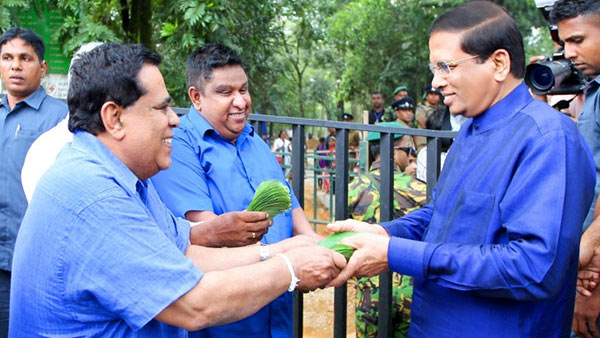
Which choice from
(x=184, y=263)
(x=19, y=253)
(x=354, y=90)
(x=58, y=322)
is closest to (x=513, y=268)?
(x=184, y=263)

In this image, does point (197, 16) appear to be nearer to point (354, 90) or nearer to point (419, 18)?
point (419, 18)

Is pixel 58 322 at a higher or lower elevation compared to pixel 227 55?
lower

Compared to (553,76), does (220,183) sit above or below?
below

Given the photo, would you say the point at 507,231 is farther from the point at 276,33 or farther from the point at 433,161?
the point at 276,33

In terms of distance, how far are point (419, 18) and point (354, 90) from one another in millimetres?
5919

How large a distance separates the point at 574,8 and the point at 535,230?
1.50 m

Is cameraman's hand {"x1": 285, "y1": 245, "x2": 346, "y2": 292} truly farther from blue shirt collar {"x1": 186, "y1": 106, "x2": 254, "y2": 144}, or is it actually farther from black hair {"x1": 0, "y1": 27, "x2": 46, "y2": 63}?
black hair {"x1": 0, "y1": 27, "x2": 46, "y2": 63}

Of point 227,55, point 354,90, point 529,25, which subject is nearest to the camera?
point 227,55

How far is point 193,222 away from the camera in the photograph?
2840 mm

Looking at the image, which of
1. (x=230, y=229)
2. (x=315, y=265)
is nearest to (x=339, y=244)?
(x=315, y=265)

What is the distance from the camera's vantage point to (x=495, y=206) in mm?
2008

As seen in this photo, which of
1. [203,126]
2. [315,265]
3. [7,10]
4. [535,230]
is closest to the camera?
[535,230]

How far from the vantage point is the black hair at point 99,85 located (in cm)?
196

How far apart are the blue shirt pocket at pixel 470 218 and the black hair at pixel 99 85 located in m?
1.20
